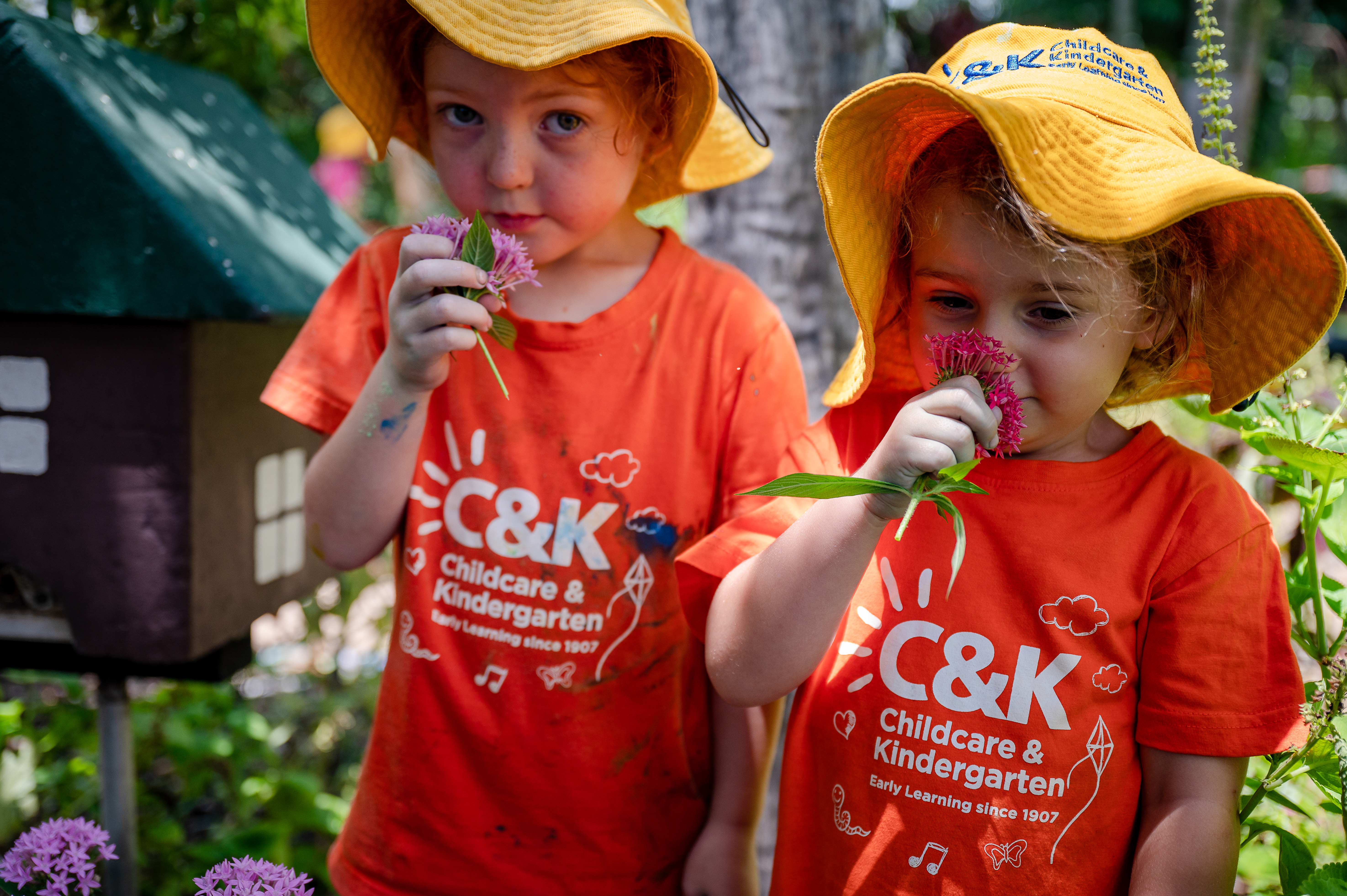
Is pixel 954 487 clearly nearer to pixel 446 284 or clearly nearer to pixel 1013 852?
pixel 1013 852

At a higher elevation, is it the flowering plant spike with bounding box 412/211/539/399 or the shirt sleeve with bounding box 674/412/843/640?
the flowering plant spike with bounding box 412/211/539/399

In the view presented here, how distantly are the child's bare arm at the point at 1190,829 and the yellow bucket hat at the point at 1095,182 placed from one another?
18.8 inches

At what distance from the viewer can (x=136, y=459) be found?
1.89m

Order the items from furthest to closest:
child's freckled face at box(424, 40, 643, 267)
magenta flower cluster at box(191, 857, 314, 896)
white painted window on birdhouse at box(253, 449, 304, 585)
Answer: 1. white painted window on birdhouse at box(253, 449, 304, 585)
2. child's freckled face at box(424, 40, 643, 267)
3. magenta flower cluster at box(191, 857, 314, 896)

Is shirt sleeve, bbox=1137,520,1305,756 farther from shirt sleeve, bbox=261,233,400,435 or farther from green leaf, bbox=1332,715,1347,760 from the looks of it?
shirt sleeve, bbox=261,233,400,435

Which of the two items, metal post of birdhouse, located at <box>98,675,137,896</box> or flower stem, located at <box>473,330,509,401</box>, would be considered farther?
metal post of birdhouse, located at <box>98,675,137,896</box>

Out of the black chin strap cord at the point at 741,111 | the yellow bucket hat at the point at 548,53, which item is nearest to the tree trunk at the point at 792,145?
the black chin strap cord at the point at 741,111

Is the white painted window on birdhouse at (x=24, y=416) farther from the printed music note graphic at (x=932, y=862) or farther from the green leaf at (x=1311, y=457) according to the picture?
the green leaf at (x=1311, y=457)

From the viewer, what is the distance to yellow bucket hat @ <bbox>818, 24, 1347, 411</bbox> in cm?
106

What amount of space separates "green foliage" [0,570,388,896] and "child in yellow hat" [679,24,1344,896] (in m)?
1.94

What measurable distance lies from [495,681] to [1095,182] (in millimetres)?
1086

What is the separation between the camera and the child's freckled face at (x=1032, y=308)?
115cm

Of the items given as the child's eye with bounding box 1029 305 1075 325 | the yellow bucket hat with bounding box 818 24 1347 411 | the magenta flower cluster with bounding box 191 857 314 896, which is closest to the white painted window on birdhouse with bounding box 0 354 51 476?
the magenta flower cluster with bounding box 191 857 314 896

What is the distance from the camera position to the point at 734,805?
5.08 ft
